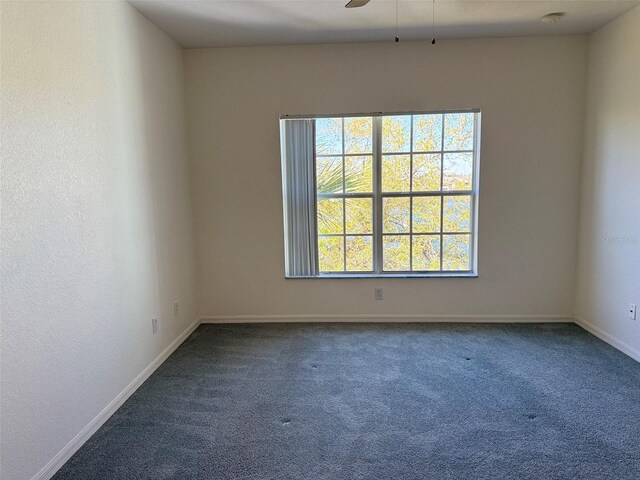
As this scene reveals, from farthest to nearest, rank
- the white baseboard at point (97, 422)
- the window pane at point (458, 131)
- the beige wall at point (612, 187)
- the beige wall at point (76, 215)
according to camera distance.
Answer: the window pane at point (458, 131) < the beige wall at point (612, 187) < the white baseboard at point (97, 422) < the beige wall at point (76, 215)

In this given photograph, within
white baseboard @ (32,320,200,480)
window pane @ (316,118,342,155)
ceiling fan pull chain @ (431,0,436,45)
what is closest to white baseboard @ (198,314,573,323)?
white baseboard @ (32,320,200,480)

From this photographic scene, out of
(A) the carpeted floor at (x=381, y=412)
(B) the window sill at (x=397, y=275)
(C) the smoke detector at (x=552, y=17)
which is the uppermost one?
(C) the smoke detector at (x=552, y=17)

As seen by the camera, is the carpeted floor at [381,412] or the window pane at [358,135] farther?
the window pane at [358,135]

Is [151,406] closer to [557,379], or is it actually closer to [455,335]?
[455,335]

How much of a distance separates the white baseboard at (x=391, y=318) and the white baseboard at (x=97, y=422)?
724 millimetres

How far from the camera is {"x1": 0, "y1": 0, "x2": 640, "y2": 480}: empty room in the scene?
1.85 metres

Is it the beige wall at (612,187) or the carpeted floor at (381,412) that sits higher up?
the beige wall at (612,187)

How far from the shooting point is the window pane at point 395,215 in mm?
3717

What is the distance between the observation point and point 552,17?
296 cm

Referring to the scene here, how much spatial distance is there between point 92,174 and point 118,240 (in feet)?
1.53

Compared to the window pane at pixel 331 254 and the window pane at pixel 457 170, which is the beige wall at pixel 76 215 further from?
the window pane at pixel 457 170

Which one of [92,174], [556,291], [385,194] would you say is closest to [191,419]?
[92,174]

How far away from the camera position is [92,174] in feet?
7.28

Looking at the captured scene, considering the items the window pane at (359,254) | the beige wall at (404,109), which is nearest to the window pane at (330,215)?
the window pane at (359,254)
